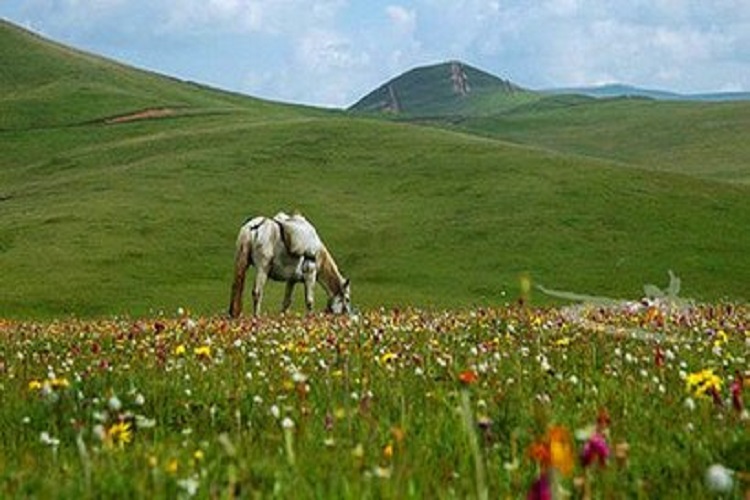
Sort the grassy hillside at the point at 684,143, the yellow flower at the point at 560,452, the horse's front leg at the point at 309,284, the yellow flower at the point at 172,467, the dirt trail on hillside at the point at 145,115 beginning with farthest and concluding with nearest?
the dirt trail on hillside at the point at 145,115, the grassy hillside at the point at 684,143, the horse's front leg at the point at 309,284, the yellow flower at the point at 172,467, the yellow flower at the point at 560,452

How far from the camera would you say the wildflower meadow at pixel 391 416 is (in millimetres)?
5398

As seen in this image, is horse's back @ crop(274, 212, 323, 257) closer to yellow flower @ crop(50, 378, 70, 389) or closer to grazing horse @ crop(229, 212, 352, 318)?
grazing horse @ crop(229, 212, 352, 318)

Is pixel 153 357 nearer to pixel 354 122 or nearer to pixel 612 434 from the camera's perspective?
pixel 612 434

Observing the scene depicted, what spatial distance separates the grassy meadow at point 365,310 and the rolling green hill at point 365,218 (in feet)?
1.07

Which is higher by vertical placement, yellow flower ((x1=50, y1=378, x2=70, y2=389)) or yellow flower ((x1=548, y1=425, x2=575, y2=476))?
yellow flower ((x1=548, y1=425, x2=575, y2=476))

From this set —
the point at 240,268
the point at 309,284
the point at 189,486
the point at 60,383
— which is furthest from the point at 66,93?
the point at 189,486

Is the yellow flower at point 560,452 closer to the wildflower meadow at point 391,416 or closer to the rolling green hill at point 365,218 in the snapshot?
the wildflower meadow at point 391,416

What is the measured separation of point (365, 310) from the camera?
48781 millimetres

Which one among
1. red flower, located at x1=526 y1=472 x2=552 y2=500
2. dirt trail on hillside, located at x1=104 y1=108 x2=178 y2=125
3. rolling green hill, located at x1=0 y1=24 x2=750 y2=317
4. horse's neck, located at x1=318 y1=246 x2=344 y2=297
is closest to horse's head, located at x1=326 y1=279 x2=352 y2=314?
horse's neck, located at x1=318 y1=246 x2=344 y2=297

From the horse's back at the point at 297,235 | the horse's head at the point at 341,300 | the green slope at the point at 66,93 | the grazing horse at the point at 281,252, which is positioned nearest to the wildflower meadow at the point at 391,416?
the grazing horse at the point at 281,252

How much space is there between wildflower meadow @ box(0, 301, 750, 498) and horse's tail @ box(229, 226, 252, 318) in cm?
1315

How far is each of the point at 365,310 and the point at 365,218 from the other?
33.3m

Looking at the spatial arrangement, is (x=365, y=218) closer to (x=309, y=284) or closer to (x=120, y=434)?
(x=309, y=284)

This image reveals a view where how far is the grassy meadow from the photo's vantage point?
19.8 feet
